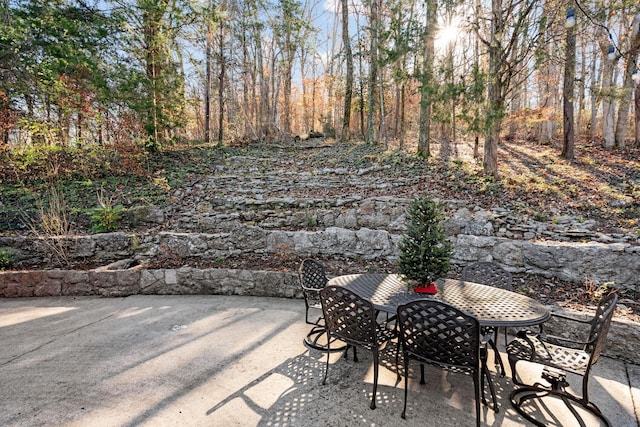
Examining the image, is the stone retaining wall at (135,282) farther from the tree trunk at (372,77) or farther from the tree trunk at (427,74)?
the tree trunk at (372,77)

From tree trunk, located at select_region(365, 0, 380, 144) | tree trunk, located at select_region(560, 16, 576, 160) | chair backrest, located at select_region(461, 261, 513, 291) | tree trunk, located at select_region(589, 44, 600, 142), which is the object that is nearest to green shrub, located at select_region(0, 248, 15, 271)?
chair backrest, located at select_region(461, 261, 513, 291)

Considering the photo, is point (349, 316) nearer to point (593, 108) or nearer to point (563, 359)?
point (563, 359)

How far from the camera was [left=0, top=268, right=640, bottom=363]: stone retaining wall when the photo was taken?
4297 mm

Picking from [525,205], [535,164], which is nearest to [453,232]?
[525,205]

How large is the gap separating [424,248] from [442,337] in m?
0.74

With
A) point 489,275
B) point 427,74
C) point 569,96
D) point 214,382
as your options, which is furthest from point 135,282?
point 569,96

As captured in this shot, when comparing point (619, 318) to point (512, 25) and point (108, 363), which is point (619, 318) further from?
point (512, 25)

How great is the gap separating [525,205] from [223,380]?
18.6 feet

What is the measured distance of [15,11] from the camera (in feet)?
21.3

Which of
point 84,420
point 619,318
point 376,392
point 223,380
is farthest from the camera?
point 619,318

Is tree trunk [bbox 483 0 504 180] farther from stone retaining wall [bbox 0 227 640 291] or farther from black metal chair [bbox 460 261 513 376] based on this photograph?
black metal chair [bbox 460 261 513 376]

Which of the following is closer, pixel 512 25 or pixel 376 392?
pixel 376 392

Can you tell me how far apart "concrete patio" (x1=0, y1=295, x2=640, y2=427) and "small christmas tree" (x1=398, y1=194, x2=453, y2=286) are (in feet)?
2.50

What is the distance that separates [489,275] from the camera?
3.10 meters
